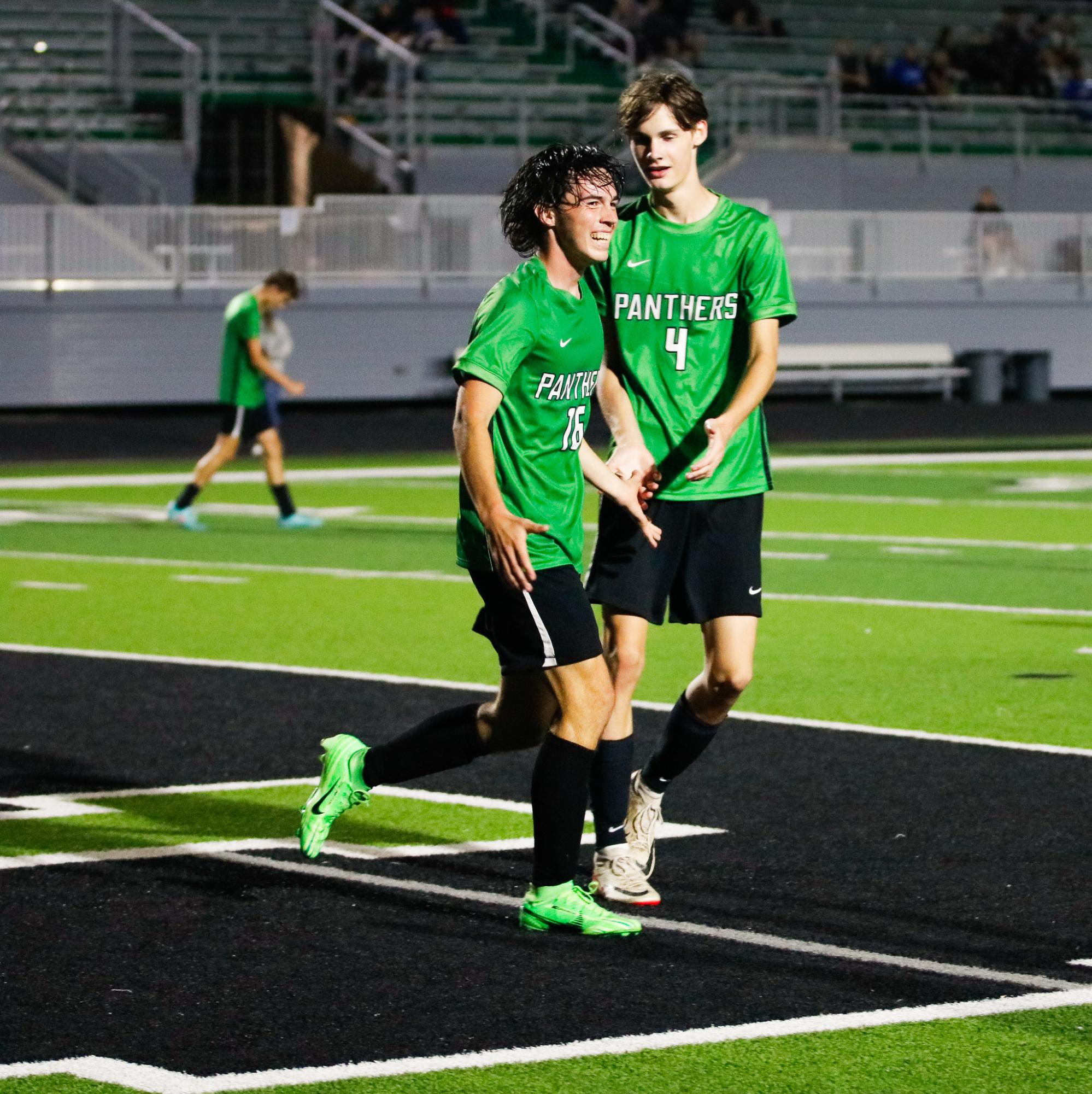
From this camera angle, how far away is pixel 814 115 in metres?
38.0

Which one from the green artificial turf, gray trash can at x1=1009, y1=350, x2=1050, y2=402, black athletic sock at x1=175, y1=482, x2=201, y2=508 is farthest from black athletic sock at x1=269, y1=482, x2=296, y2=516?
gray trash can at x1=1009, y1=350, x2=1050, y2=402

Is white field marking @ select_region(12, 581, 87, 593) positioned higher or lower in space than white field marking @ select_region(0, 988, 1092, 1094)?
lower

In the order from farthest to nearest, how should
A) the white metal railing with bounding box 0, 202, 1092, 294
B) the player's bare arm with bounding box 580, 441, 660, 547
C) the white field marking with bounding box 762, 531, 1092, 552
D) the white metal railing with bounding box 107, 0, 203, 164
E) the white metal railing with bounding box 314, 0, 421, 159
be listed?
the white metal railing with bounding box 314, 0, 421, 159, the white metal railing with bounding box 107, 0, 203, 164, the white metal railing with bounding box 0, 202, 1092, 294, the white field marking with bounding box 762, 531, 1092, 552, the player's bare arm with bounding box 580, 441, 660, 547

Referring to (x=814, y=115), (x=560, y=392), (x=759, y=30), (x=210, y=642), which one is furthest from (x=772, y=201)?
(x=560, y=392)

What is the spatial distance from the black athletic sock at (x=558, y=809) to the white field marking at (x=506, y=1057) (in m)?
1.02

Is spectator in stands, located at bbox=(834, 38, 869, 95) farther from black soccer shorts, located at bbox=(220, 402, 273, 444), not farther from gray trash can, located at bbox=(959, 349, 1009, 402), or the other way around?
black soccer shorts, located at bbox=(220, 402, 273, 444)

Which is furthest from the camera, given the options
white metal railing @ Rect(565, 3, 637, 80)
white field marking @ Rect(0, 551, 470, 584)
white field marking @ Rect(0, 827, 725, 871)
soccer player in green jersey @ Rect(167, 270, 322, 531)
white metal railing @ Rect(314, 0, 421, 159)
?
white metal railing @ Rect(565, 3, 637, 80)

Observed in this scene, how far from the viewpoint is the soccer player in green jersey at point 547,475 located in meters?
5.92

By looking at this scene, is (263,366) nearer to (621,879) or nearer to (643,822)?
(643,822)

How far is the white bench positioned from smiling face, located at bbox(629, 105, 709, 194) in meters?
27.0

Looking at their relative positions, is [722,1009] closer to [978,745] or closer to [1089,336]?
[978,745]

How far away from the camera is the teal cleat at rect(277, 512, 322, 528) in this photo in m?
17.8

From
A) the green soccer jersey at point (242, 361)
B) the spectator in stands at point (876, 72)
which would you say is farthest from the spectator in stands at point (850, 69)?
the green soccer jersey at point (242, 361)

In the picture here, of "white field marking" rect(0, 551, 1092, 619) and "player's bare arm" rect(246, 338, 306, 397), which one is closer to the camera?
"white field marking" rect(0, 551, 1092, 619)
